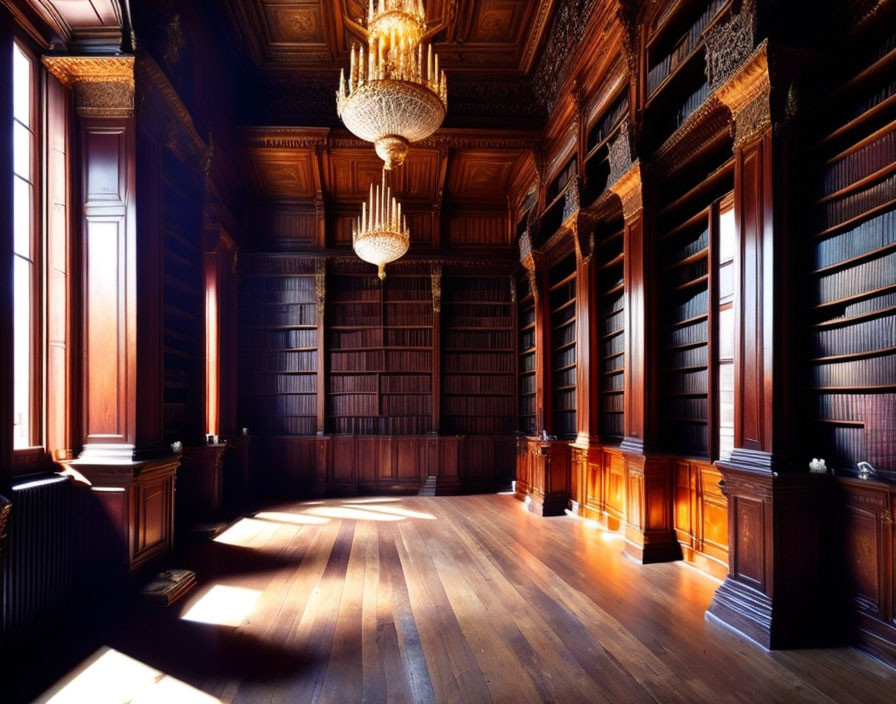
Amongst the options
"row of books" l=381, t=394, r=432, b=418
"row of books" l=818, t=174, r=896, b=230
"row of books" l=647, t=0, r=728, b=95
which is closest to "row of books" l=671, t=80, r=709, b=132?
"row of books" l=647, t=0, r=728, b=95

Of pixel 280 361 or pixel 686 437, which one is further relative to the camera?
pixel 280 361

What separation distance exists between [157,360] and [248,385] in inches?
166

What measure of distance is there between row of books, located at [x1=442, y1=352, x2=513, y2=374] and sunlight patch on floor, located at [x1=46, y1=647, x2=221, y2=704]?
6.25 m

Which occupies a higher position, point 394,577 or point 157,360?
point 157,360

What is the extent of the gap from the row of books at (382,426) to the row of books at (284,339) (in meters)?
1.31

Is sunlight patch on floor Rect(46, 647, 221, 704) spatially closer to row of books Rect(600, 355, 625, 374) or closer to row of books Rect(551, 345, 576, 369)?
row of books Rect(600, 355, 625, 374)

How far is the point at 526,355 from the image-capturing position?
8188 mm

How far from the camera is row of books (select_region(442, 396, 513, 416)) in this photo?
8453 millimetres

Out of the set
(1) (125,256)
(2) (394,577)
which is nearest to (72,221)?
(1) (125,256)

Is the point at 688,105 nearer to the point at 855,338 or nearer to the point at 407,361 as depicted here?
the point at 855,338

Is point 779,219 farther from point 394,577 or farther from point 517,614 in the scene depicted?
point 394,577

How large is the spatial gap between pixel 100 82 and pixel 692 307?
479 cm

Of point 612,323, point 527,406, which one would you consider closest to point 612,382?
point 612,323

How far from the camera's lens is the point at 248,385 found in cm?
814
